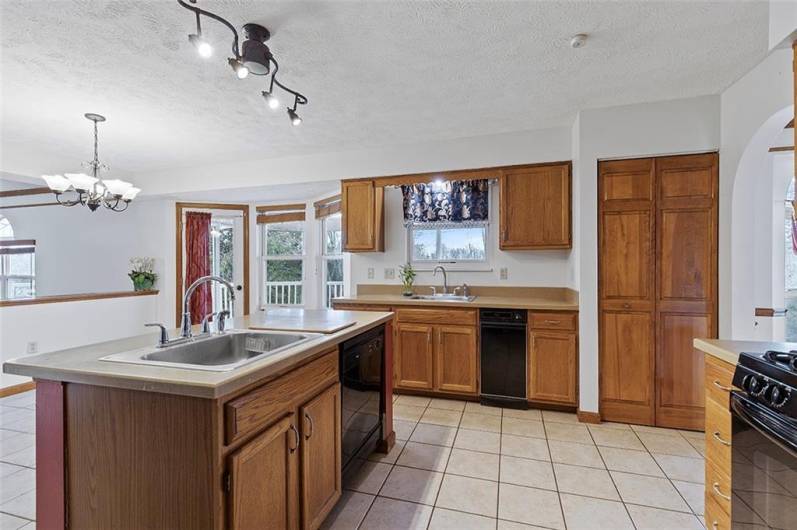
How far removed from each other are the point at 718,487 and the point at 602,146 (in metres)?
2.29

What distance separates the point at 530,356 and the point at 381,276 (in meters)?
1.81

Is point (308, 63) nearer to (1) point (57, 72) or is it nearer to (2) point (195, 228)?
(1) point (57, 72)

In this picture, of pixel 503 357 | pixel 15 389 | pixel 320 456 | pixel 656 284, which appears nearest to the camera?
pixel 320 456

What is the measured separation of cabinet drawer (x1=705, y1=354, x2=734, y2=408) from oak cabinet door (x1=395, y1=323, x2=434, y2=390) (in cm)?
207

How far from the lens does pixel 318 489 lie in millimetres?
1648

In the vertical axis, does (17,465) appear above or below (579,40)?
below

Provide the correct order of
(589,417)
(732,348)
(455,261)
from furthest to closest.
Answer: (455,261) → (589,417) → (732,348)

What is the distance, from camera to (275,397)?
4.45ft

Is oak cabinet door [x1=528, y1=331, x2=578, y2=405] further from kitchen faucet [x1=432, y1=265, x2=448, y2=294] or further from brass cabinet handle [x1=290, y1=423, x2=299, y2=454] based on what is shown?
brass cabinet handle [x1=290, y1=423, x2=299, y2=454]

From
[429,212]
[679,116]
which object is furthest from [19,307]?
[679,116]

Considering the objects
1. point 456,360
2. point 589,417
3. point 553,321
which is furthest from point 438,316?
point 589,417

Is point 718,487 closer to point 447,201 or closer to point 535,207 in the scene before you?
point 535,207

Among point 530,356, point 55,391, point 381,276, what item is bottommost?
point 530,356

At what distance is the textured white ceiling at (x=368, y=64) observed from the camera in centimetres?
181
